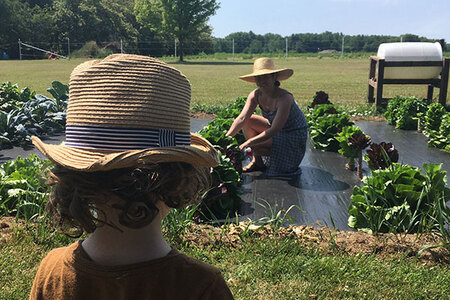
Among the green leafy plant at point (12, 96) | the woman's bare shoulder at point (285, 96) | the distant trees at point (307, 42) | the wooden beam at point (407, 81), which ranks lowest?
the green leafy plant at point (12, 96)

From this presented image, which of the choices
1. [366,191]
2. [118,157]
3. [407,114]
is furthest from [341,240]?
[407,114]

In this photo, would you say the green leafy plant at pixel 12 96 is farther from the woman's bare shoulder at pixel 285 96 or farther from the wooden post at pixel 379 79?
the wooden post at pixel 379 79

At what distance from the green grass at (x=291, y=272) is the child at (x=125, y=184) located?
1.63 metres

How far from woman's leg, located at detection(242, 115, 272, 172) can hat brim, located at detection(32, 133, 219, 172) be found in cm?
414

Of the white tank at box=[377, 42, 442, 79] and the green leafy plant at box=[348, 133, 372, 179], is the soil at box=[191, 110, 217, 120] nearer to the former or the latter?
the white tank at box=[377, 42, 442, 79]

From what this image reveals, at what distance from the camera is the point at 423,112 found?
8469 mm

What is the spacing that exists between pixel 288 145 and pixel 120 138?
4150 mm

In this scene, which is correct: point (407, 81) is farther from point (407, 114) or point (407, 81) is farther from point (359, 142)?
point (359, 142)

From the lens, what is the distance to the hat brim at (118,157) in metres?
1.19

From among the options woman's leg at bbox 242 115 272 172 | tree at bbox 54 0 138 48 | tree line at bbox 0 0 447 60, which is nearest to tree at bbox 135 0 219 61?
tree line at bbox 0 0 447 60

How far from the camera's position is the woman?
517 centimetres

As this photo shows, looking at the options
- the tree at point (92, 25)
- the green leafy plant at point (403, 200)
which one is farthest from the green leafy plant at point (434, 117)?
the tree at point (92, 25)

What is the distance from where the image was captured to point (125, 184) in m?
1.24

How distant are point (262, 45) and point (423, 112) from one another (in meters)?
61.4
